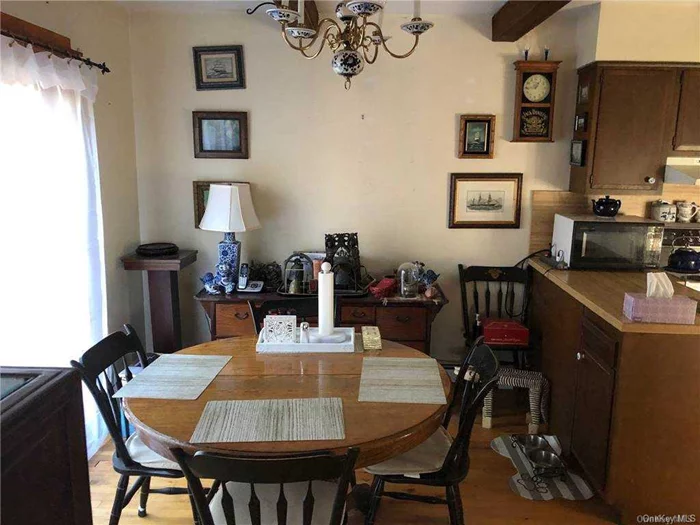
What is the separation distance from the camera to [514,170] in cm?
337

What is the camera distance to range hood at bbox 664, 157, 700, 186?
284 centimetres

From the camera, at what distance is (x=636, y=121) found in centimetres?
296

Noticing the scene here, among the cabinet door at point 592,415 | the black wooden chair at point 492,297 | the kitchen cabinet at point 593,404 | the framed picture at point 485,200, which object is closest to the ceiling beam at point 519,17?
the framed picture at point 485,200

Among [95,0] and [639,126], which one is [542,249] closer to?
[639,126]

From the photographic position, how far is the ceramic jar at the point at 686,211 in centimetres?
320

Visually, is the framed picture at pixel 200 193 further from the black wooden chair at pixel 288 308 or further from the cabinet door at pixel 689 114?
the cabinet door at pixel 689 114

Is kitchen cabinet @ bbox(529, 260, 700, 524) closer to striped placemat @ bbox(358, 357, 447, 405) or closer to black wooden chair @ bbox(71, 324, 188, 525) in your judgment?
striped placemat @ bbox(358, 357, 447, 405)

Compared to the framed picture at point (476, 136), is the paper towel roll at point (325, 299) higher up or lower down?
lower down

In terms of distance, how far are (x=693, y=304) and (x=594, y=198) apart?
4.62ft

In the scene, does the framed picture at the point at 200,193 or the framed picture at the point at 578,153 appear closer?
the framed picture at the point at 578,153

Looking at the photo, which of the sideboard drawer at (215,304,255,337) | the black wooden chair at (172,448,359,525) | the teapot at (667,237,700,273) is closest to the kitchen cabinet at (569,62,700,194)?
the teapot at (667,237,700,273)

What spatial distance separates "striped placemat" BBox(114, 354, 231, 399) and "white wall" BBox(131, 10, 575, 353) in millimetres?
1453

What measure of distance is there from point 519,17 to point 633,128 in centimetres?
91

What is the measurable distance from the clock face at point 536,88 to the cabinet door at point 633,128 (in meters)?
0.36
